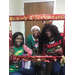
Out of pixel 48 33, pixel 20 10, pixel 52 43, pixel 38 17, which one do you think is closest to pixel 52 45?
pixel 52 43

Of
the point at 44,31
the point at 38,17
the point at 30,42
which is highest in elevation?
the point at 38,17

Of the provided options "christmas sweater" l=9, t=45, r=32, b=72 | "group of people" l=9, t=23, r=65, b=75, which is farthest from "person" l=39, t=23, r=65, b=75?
"christmas sweater" l=9, t=45, r=32, b=72

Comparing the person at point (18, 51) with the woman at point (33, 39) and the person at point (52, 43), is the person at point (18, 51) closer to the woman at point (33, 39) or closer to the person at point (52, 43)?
the woman at point (33, 39)

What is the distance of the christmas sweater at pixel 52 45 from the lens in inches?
24.6

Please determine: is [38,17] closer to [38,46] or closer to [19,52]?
[38,46]

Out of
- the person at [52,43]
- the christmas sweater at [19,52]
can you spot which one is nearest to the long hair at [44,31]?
the person at [52,43]

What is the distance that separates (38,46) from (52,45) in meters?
0.13

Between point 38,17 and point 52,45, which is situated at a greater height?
point 38,17

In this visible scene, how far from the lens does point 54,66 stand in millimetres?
655

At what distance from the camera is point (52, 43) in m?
0.64

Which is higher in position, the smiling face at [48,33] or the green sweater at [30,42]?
the smiling face at [48,33]

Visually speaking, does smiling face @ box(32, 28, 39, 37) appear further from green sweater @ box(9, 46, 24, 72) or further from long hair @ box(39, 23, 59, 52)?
green sweater @ box(9, 46, 24, 72)
